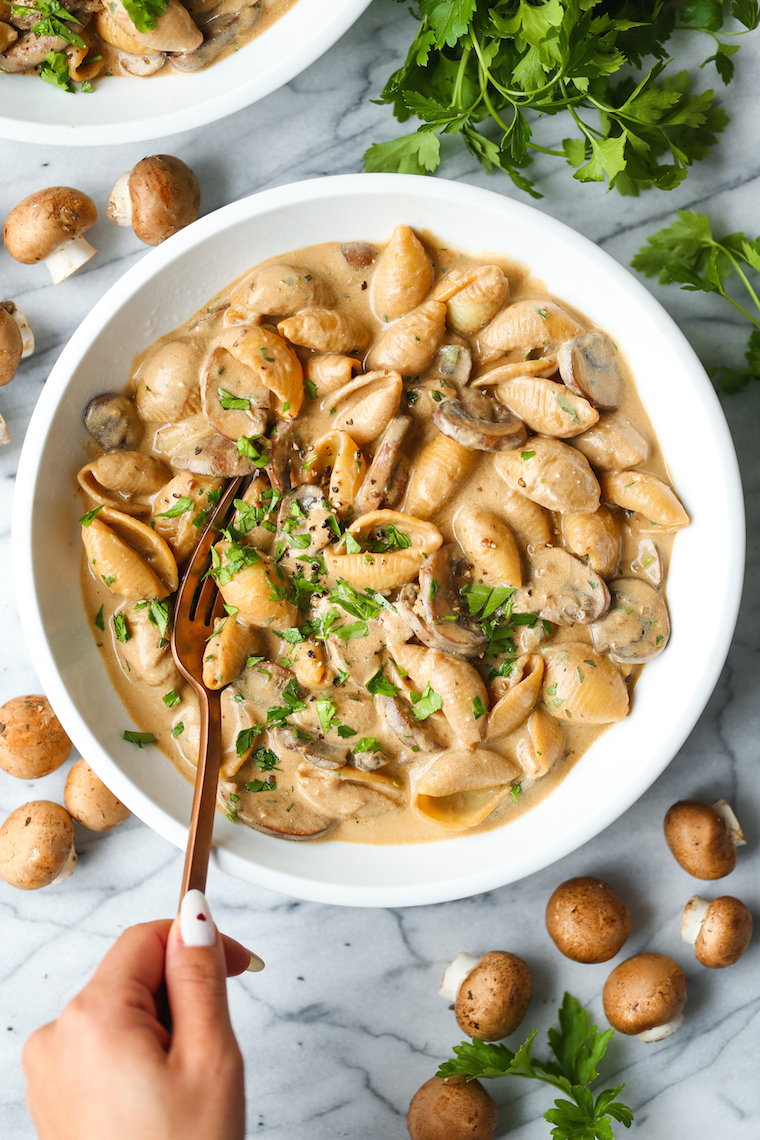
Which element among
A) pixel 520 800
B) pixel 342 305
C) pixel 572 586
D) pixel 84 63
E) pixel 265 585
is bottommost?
pixel 520 800

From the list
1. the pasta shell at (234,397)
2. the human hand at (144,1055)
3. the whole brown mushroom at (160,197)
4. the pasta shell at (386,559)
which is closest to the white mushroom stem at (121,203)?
the whole brown mushroom at (160,197)

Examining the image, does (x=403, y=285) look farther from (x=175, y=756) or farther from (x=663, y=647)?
(x=175, y=756)

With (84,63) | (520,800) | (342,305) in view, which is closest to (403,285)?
(342,305)

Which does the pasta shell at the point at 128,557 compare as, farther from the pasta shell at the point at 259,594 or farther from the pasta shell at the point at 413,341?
the pasta shell at the point at 413,341

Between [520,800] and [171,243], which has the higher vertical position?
[171,243]

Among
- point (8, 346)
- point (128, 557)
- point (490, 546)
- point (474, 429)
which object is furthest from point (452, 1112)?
point (8, 346)

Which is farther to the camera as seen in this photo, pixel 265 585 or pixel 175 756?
pixel 175 756

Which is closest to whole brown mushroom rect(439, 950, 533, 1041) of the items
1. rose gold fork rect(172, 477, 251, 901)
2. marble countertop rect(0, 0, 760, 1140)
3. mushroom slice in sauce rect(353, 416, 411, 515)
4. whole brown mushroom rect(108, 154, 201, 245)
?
marble countertop rect(0, 0, 760, 1140)

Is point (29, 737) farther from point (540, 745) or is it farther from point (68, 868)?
point (540, 745)
